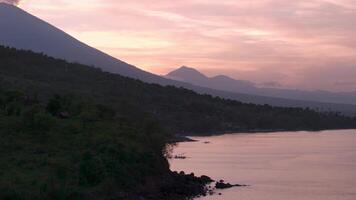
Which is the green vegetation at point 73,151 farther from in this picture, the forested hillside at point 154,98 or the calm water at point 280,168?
the forested hillside at point 154,98

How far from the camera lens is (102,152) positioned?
26266mm

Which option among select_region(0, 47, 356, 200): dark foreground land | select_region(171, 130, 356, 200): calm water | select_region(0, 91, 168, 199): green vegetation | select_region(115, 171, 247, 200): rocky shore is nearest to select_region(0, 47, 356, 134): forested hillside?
select_region(171, 130, 356, 200): calm water

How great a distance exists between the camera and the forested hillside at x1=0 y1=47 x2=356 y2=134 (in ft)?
230

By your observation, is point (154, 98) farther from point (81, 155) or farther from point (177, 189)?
point (81, 155)

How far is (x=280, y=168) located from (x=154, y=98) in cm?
4703

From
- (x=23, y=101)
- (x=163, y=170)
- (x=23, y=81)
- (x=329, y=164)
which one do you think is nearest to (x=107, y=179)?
(x=163, y=170)

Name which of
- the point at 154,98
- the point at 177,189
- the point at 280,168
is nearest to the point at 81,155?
the point at 177,189

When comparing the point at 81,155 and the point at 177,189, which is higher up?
the point at 81,155

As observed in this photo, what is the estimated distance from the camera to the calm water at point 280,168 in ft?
102

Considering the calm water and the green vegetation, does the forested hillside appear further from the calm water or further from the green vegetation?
the green vegetation

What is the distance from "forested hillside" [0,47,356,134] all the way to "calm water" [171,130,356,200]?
9586 mm

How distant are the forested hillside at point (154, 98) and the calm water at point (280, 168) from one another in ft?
31.4

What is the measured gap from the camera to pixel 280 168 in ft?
141

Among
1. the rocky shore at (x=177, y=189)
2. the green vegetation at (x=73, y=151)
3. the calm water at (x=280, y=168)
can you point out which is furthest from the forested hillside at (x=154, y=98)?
the rocky shore at (x=177, y=189)
